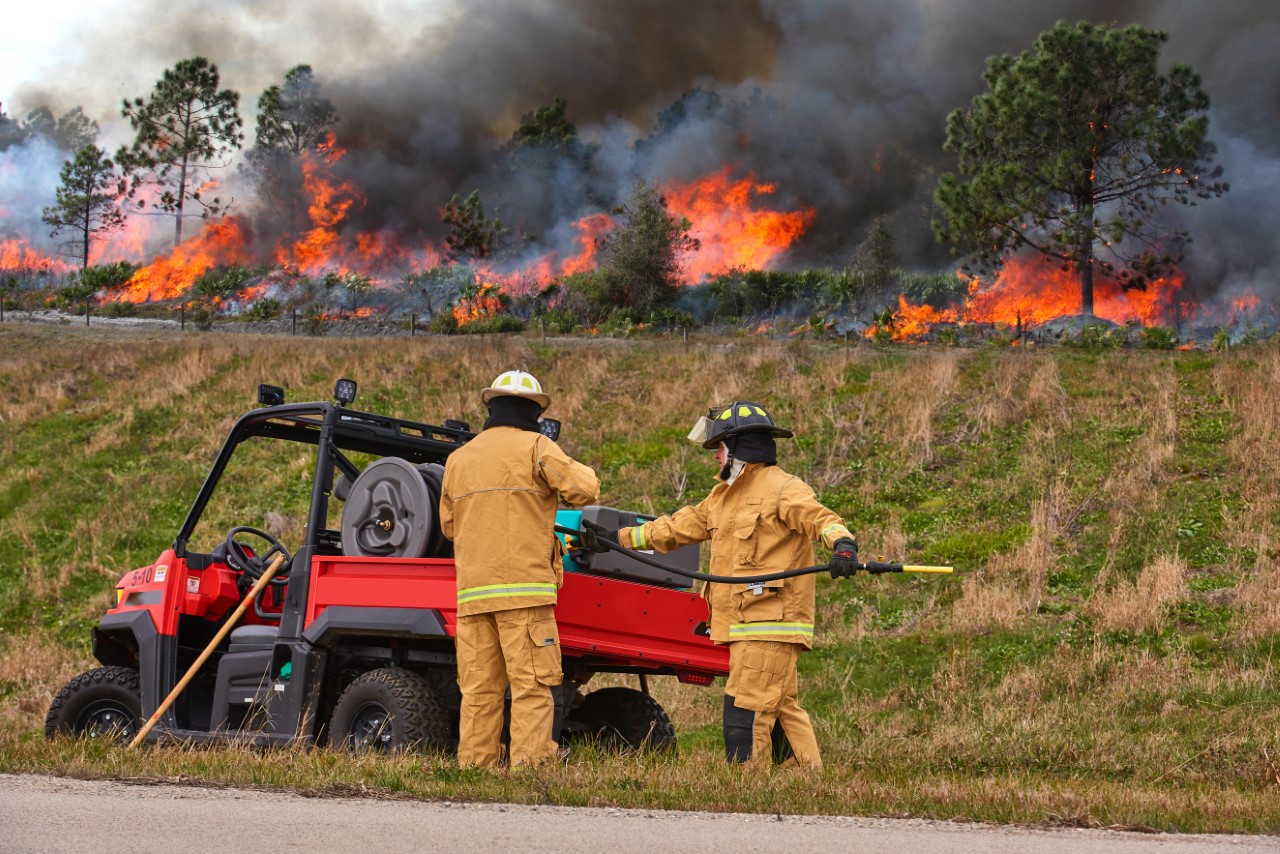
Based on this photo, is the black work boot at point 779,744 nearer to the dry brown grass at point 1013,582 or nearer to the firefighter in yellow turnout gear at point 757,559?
the firefighter in yellow turnout gear at point 757,559

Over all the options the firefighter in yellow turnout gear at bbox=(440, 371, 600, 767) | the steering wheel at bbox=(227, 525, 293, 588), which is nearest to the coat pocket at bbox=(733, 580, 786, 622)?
the firefighter in yellow turnout gear at bbox=(440, 371, 600, 767)

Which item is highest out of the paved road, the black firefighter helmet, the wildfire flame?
the wildfire flame

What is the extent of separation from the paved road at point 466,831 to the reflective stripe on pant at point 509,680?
50.5 inches

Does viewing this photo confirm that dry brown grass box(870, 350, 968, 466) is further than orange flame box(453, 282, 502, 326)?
No

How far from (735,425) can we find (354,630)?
215cm

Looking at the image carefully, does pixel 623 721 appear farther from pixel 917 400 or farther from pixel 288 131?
pixel 288 131

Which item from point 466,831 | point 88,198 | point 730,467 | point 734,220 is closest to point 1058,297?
point 734,220

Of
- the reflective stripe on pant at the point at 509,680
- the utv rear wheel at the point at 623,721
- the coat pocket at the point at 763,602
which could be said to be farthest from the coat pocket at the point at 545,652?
the utv rear wheel at the point at 623,721

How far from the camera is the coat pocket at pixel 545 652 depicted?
20.0 ft

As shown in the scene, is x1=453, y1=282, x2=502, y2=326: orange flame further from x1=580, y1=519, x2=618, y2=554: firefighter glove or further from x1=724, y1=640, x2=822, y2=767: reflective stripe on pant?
x1=724, y1=640, x2=822, y2=767: reflective stripe on pant

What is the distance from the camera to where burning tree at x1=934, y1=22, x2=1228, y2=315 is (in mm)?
34000

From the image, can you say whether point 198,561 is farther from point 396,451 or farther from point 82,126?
point 82,126

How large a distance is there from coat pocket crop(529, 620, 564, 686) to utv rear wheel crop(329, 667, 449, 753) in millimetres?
640

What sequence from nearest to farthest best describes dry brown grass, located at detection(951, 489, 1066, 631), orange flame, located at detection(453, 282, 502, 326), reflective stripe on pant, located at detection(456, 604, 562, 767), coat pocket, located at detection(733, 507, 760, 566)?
1. reflective stripe on pant, located at detection(456, 604, 562, 767)
2. coat pocket, located at detection(733, 507, 760, 566)
3. dry brown grass, located at detection(951, 489, 1066, 631)
4. orange flame, located at detection(453, 282, 502, 326)
